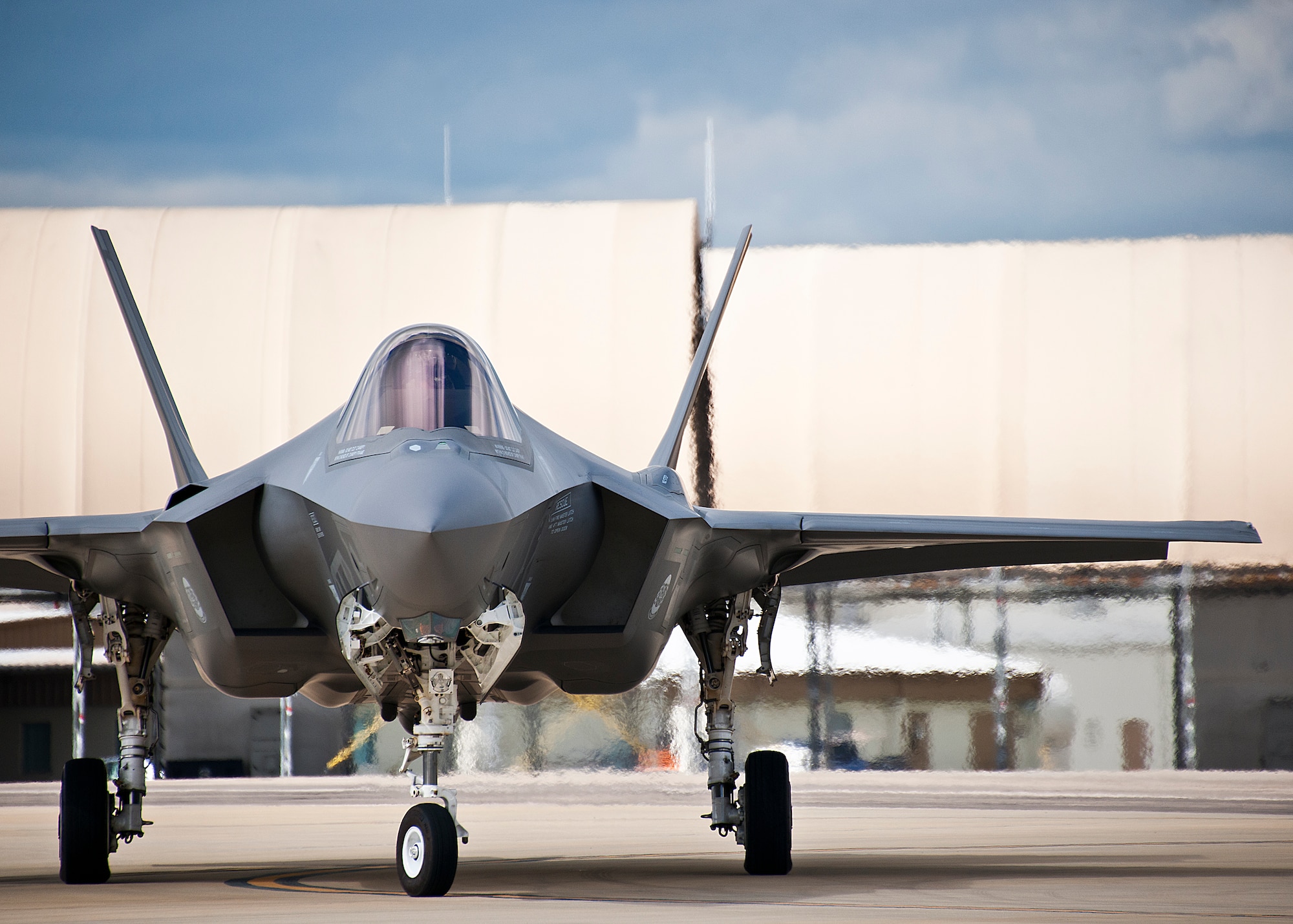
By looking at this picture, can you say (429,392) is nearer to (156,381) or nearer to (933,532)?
(933,532)

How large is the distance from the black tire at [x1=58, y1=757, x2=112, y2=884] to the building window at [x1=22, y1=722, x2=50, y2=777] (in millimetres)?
13884

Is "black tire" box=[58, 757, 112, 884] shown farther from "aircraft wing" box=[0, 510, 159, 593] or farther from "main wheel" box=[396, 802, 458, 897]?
"main wheel" box=[396, 802, 458, 897]

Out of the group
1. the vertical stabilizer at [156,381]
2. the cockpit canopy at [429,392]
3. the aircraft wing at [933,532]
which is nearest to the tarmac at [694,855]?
the aircraft wing at [933,532]

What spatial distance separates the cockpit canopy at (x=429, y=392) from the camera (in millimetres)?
6449

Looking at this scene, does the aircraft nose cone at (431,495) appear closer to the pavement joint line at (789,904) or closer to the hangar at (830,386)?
the pavement joint line at (789,904)

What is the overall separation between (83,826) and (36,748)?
14393mm

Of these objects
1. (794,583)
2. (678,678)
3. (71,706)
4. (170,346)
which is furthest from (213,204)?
(794,583)

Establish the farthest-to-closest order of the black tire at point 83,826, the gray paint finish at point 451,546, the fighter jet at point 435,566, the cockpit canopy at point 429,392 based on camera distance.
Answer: the black tire at point 83,826 < the cockpit canopy at point 429,392 < the fighter jet at point 435,566 < the gray paint finish at point 451,546

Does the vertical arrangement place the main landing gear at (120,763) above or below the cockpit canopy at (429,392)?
below

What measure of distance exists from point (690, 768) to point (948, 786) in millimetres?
3701

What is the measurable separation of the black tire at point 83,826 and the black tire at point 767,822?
11.9ft

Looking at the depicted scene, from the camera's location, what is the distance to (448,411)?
6.44 metres

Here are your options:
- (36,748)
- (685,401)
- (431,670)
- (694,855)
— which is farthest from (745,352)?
(431,670)

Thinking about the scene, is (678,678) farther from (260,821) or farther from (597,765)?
(260,821)
